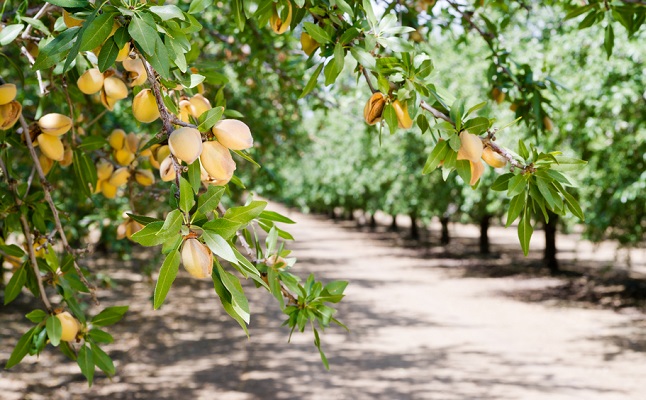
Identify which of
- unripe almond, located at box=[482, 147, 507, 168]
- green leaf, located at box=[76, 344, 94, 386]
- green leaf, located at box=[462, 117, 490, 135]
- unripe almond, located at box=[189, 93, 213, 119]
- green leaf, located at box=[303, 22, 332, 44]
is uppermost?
green leaf, located at box=[303, 22, 332, 44]

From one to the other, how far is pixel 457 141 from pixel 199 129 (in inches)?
22.4

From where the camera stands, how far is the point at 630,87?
23.6 feet

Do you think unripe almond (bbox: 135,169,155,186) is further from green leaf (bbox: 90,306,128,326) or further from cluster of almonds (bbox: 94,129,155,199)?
green leaf (bbox: 90,306,128,326)

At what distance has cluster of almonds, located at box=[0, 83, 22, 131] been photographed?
1.61 meters

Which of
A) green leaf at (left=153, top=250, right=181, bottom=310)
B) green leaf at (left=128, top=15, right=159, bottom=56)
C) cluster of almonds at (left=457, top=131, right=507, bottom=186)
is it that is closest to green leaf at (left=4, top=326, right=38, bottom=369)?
green leaf at (left=153, top=250, right=181, bottom=310)

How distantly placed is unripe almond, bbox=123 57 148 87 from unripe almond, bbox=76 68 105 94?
0.52ft

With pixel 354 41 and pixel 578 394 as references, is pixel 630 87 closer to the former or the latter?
pixel 578 394

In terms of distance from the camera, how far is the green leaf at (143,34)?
43.7 inches

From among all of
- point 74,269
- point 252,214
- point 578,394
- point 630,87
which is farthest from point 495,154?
point 630,87

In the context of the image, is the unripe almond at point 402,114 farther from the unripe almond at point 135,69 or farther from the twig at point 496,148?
the unripe almond at point 135,69

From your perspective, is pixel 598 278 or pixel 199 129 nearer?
pixel 199 129

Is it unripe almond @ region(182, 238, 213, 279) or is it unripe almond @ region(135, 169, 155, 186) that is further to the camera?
unripe almond @ region(135, 169, 155, 186)

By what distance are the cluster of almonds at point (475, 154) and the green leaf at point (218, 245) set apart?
2.02 feet

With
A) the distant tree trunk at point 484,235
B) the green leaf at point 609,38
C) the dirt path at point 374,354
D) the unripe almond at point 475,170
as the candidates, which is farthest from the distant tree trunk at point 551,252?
the unripe almond at point 475,170
